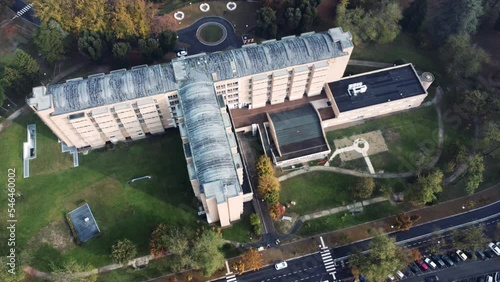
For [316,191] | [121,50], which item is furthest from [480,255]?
[121,50]

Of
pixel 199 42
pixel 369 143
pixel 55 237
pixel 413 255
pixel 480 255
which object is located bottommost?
pixel 480 255

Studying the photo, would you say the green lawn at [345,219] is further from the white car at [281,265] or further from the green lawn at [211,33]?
the green lawn at [211,33]

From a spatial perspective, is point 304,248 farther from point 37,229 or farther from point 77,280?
point 37,229

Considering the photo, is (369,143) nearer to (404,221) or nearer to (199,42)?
(404,221)

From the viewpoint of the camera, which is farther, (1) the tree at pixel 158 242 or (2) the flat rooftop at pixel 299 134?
(2) the flat rooftop at pixel 299 134

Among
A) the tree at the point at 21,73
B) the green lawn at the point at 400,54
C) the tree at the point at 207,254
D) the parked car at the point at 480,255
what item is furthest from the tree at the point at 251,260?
the tree at the point at 21,73

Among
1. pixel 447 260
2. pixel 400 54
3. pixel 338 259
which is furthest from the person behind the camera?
pixel 400 54

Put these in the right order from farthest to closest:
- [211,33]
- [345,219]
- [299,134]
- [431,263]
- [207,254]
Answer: [211,33]
[299,134]
[345,219]
[431,263]
[207,254]

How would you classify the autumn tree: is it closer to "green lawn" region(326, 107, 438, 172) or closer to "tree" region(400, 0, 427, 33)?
"green lawn" region(326, 107, 438, 172)

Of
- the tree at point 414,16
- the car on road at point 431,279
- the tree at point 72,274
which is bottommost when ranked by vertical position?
the car on road at point 431,279
